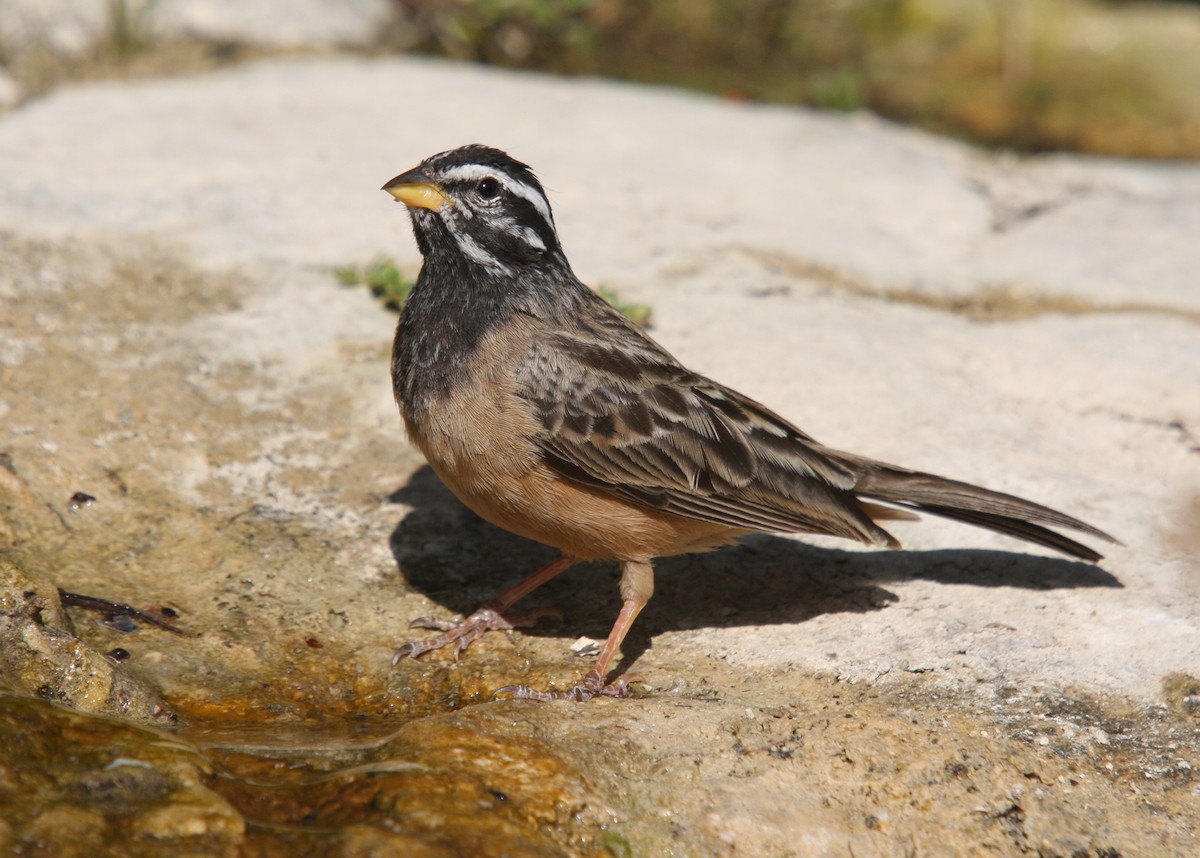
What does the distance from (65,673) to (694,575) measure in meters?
2.96

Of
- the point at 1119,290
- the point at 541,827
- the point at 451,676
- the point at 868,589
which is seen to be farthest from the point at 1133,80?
the point at 541,827

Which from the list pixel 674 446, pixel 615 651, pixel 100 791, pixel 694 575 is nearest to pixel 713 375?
pixel 694 575

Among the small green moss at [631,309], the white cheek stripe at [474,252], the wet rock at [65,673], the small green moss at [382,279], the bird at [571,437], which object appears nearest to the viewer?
the wet rock at [65,673]

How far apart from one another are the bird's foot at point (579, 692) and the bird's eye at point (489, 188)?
2234 millimetres

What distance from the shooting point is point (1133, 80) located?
12.6 metres

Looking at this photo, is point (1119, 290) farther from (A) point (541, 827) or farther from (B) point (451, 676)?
(A) point (541, 827)

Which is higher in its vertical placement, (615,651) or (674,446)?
(674,446)

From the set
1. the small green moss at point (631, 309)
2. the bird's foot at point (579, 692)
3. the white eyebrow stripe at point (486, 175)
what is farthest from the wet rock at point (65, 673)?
the small green moss at point (631, 309)

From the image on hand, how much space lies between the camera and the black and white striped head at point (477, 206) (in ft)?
19.4

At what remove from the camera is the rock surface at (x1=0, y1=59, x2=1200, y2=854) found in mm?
4852

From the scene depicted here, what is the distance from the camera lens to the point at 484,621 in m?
5.71

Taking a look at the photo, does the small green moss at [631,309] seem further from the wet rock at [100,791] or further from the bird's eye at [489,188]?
the wet rock at [100,791]

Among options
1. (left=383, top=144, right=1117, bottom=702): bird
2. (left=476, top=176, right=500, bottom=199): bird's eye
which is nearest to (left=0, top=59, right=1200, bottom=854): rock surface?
(left=383, top=144, right=1117, bottom=702): bird

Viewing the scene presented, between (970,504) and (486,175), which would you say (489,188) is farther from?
(970,504)
